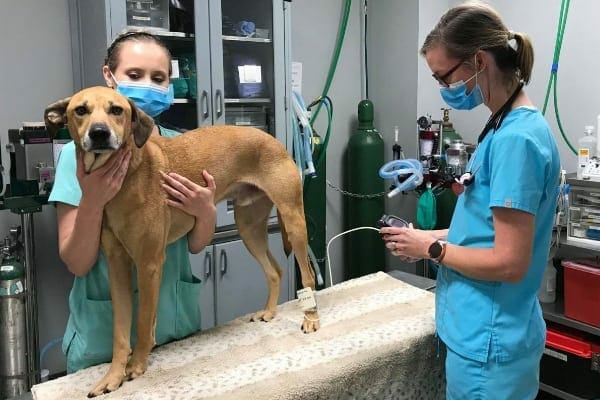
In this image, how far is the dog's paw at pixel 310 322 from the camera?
162 centimetres

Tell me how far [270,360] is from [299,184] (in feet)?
1.76

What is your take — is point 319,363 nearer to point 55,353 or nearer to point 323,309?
point 323,309

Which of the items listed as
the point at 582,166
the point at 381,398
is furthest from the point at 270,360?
the point at 582,166

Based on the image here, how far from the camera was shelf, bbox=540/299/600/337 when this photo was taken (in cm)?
235

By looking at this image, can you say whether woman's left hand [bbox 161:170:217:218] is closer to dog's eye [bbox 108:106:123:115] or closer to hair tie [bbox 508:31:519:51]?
dog's eye [bbox 108:106:123:115]

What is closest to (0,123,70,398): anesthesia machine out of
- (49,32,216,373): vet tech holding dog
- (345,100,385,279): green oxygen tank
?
(49,32,216,373): vet tech holding dog

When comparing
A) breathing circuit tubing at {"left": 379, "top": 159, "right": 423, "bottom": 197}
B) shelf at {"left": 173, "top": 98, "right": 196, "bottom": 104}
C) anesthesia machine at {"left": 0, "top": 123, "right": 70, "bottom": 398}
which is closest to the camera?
breathing circuit tubing at {"left": 379, "top": 159, "right": 423, "bottom": 197}

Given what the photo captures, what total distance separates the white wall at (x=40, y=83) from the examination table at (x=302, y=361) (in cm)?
143

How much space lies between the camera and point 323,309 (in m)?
1.81

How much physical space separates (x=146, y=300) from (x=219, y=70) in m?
1.62

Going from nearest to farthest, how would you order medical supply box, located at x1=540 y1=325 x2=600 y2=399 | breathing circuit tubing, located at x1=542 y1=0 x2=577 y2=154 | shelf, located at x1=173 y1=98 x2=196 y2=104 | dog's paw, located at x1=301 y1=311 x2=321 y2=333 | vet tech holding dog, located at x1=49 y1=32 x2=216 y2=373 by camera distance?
vet tech holding dog, located at x1=49 y1=32 x2=216 y2=373, dog's paw, located at x1=301 y1=311 x2=321 y2=333, medical supply box, located at x1=540 y1=325 x2=600 y2=399, shelf, located at x1=173 y1=98 x2=196 y2=104, breathing circuit tubing, located at x1=542 y1=0 x2=577 y2=154

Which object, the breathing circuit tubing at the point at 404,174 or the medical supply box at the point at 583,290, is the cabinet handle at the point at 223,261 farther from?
the medical supply box at the point at 583,290

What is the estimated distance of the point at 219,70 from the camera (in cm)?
266

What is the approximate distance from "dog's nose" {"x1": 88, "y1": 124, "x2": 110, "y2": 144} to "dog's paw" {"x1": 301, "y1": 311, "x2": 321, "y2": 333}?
84 cm
